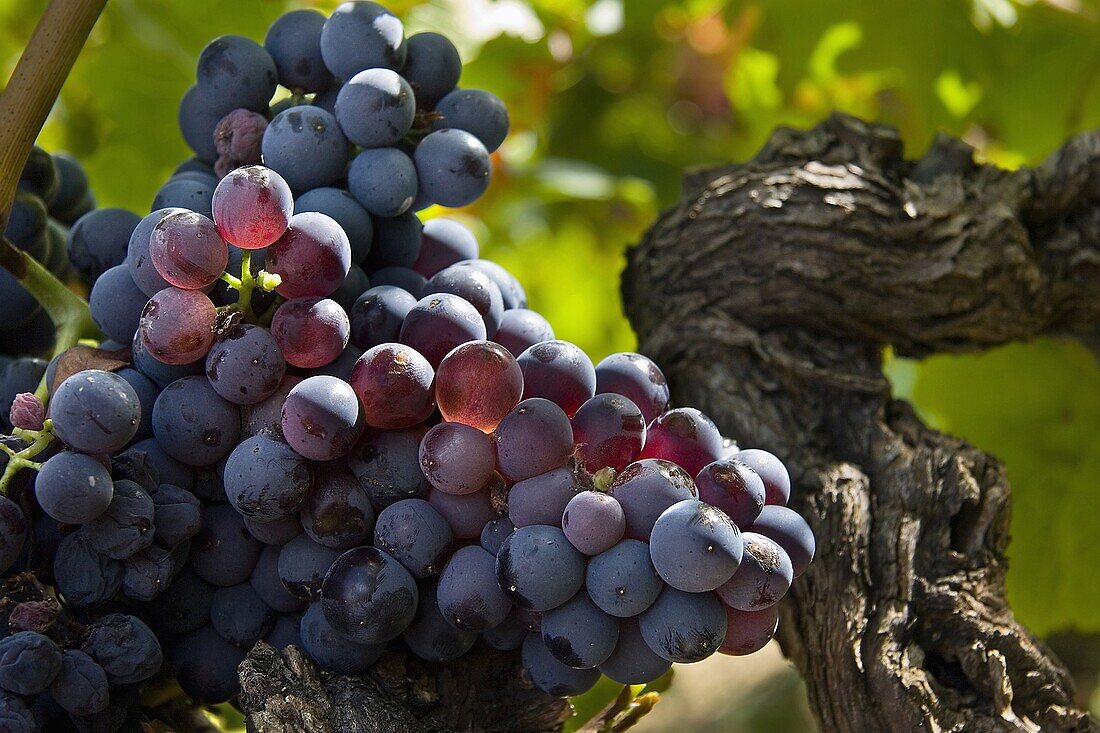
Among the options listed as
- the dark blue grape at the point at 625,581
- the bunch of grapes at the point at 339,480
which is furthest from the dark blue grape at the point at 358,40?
the dark blue grape at the point at 625,581

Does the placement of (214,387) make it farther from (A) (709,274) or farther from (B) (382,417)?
(A) (709,274)

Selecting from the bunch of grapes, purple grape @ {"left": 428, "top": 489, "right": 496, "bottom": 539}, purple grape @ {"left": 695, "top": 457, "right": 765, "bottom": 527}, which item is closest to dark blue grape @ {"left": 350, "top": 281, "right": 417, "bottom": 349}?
the bunch of grapes

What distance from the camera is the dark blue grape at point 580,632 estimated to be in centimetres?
51

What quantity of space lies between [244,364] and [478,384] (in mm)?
127

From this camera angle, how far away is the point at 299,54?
0.65m

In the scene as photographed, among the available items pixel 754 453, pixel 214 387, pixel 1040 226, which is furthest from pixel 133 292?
pixel 1040 226

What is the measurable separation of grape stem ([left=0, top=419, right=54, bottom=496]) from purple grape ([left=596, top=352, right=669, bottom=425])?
1.00 ft

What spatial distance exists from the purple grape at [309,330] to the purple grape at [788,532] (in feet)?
0.84

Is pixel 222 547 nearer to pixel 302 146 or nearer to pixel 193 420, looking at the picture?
pixel 193 420

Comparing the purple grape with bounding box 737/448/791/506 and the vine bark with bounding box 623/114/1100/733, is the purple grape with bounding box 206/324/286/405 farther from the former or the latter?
the vine bark with bounding box 623/114/1100/733

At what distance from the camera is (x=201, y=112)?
2.15 feet

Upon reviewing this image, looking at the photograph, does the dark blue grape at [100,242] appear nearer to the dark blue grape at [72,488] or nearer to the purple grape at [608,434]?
the dark blue grape at [72,488]

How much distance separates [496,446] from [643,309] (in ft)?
1.28

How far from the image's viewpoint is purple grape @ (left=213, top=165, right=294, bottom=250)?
1.70ft
